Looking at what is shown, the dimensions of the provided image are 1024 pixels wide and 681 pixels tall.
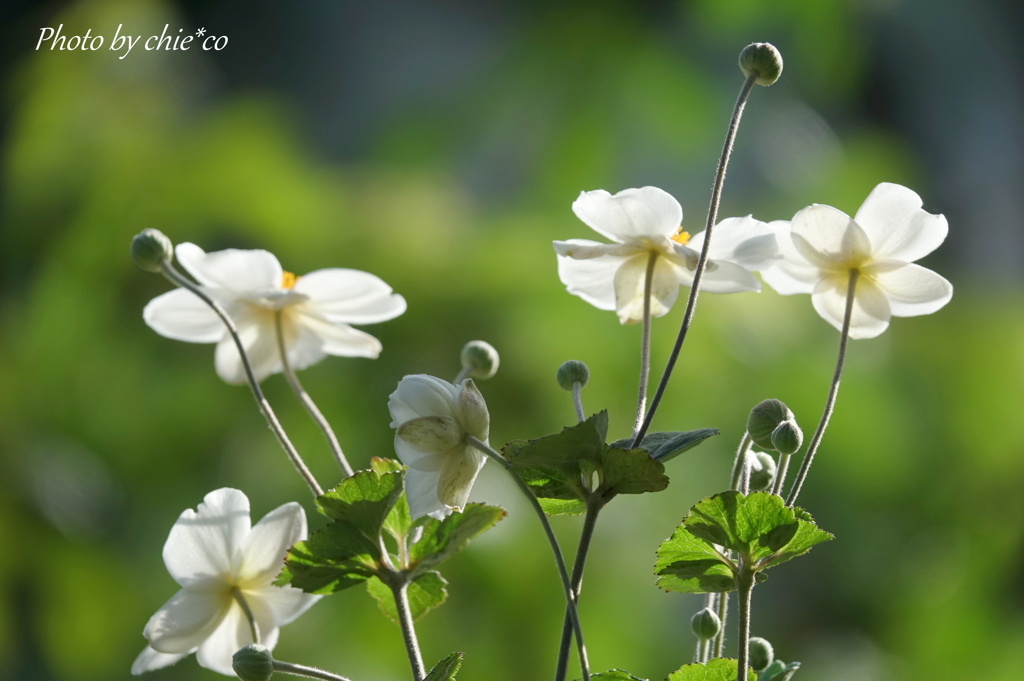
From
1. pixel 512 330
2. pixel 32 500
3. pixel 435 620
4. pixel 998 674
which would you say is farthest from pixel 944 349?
pixel 32 500

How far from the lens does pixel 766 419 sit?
0.91 feet

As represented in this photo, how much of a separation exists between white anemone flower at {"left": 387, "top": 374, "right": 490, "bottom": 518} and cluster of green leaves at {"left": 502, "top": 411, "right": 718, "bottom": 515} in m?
0.01

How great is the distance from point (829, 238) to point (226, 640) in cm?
26

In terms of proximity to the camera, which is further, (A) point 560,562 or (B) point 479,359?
(B) point 479,359

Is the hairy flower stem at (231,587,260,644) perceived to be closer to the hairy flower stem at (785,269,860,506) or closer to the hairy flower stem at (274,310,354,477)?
the hairy flower stem at (274,310,354,477)

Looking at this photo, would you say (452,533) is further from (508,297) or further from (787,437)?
(508,297)

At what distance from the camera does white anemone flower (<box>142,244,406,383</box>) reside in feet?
1.20

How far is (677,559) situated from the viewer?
0.27 meters

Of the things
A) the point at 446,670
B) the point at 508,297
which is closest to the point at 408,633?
the point at 446,670

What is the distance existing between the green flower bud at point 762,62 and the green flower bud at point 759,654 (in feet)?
0.62

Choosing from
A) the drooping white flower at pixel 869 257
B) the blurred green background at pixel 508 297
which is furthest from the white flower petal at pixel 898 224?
Answer: the blurred green background at pixel 508 297

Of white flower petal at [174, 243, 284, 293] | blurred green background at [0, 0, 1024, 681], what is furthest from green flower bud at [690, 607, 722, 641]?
blurred green background at [0, 0, 1024, 681]

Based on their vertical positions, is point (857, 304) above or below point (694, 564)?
above

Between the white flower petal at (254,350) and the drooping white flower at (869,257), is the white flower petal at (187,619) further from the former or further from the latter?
the drooping white flower at (869,257)
